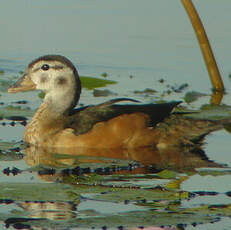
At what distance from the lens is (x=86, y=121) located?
521 inches

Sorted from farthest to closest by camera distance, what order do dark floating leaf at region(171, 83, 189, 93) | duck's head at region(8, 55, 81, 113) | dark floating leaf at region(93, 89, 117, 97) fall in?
1. dark floating leaf at region(171, 83, 189, 93)
2. dark floating leaf at region(93, 89, 117, 97)
3. duck's head at region(8, 55, 81, 113)

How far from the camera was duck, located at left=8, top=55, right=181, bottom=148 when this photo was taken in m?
13.2

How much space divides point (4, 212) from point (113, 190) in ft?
4.65

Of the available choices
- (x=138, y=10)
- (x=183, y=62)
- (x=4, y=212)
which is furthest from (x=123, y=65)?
(x=4, y=212)

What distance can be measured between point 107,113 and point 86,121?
1.10 ft

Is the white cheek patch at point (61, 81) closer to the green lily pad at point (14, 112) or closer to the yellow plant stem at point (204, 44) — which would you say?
the green lily pad at point (14, 112)

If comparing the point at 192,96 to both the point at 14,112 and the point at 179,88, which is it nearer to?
the point at 179,88

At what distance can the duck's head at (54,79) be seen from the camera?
559 inches

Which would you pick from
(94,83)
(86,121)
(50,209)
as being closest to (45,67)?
(86,121)

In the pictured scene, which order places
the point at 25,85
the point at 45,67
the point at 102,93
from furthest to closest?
the point at 102,93 → the point at 25,85 → the point at 45,67

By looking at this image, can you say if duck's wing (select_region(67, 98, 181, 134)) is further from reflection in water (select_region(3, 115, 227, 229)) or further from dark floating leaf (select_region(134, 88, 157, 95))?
dark floating leaf (select_region(134, 88, 157, 95))

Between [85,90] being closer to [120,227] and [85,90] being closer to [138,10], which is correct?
[138,10]

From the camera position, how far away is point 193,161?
1231cm

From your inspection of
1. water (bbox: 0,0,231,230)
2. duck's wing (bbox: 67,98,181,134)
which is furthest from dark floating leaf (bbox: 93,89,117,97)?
duck's wing (bbox: 67,98,181,134)
